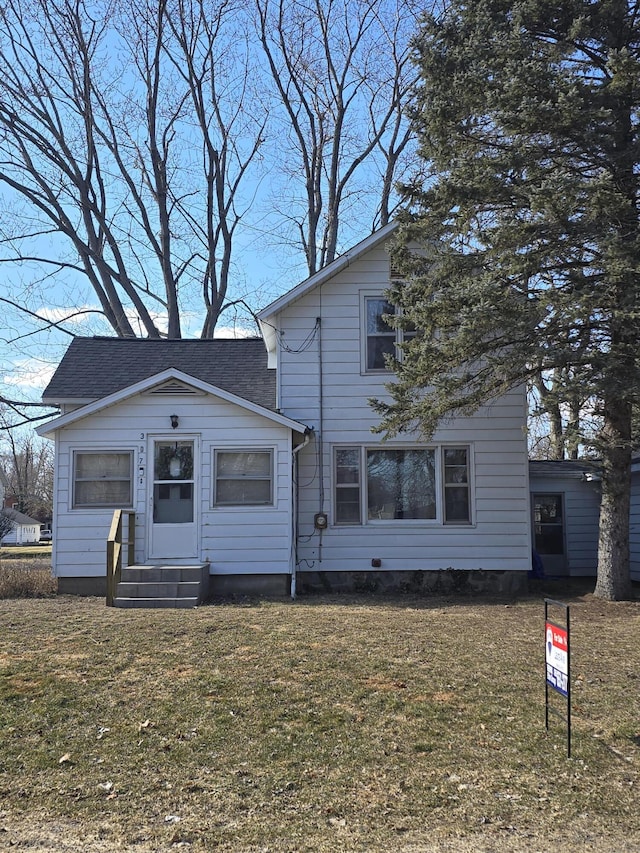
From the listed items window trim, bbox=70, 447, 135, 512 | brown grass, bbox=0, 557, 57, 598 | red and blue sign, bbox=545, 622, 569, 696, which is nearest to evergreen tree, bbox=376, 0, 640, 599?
window trim, bbox=70, 447, 135, 512

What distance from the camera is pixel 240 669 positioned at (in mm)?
6973

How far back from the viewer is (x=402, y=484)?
1334 centimetres

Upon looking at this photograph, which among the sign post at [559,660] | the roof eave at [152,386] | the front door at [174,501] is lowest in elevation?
the sign post at [559,660]

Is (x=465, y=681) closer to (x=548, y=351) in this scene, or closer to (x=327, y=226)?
(x=548, y=351)

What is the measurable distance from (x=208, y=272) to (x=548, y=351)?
1826 cm

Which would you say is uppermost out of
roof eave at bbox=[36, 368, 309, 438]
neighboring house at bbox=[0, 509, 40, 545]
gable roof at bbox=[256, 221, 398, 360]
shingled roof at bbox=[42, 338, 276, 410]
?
gable roof at bbox=[256, 221, 398, 360]

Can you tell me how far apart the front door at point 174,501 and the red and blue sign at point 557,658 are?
8.03m

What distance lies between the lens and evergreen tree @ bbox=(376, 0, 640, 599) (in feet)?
31.9

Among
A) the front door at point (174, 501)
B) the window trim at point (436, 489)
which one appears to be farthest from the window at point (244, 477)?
the window trim at point (436, 489)

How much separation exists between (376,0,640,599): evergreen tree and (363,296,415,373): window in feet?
5.22

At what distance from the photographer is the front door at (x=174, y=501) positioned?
1232 centimetres

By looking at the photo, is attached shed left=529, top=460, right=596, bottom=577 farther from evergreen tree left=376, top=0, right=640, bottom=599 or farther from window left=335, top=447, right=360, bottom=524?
window left=335, top=447, right=360, bottom=524

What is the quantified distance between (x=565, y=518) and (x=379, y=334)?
6352 mm

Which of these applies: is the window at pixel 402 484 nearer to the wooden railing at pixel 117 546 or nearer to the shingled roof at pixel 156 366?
the shingled roof at pixel 156 366
